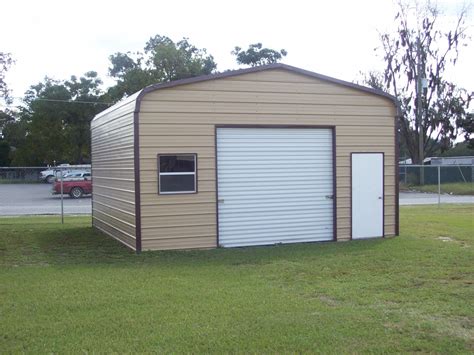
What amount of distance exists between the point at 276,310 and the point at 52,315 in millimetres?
2626

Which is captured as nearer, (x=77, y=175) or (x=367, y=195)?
(x=367, y=195)

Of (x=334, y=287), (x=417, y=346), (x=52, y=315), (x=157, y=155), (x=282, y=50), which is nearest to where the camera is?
(x=417, y=346)

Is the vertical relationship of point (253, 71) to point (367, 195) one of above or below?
above

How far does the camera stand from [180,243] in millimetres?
12922

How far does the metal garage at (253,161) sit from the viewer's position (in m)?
12.8

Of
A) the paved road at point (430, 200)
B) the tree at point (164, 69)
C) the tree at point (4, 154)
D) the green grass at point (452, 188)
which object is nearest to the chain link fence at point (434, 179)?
the green grass at point (452, 188)

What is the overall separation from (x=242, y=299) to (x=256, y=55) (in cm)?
4848

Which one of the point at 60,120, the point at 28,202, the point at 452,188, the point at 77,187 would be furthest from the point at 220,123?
the point at 60,120

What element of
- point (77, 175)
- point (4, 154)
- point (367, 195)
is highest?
point (4, 154)

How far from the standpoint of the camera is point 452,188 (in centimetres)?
3722

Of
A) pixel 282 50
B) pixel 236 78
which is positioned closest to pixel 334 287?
pixel 236 78

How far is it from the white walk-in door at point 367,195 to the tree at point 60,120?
39776 mm

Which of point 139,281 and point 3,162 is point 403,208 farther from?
point 3,162

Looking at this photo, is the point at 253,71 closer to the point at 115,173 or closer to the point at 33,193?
the point at 115,173
